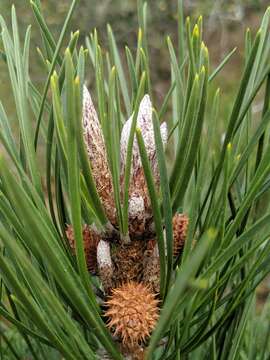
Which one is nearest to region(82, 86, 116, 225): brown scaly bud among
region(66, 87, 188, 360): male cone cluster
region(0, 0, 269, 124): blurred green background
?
region(66, 87, 188, 360): male cone cluster

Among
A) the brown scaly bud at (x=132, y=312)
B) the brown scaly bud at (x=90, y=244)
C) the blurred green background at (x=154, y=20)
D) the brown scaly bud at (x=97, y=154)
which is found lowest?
the brown scaly bud at (x=132, y=312)

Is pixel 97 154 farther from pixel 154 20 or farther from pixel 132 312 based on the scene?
pixel 154 20

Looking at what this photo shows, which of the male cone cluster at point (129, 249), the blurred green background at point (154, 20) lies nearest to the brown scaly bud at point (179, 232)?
the male cone cluster at point (129, 249)

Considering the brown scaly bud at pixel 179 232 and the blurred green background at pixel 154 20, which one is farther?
the blurred green background at pixel 154 20

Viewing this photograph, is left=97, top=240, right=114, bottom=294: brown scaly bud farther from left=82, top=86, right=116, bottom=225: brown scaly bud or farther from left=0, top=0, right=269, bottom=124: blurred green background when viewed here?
left=0, top=0, right=269, bottom=124: blurred green background

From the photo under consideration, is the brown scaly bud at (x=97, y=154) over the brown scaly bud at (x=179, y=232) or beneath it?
over

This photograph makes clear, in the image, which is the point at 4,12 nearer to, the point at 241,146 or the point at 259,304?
the point at 259,304

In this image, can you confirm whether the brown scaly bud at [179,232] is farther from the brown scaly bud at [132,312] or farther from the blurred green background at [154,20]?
the blurred green background at [154,20]
